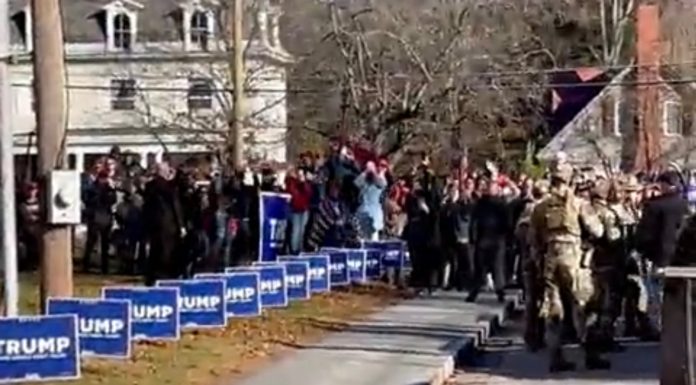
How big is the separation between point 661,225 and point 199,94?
36.2 m

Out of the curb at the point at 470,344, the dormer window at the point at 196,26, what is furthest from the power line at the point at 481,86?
the curb at the point at 470,344

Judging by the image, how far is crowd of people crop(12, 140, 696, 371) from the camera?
68.0ft

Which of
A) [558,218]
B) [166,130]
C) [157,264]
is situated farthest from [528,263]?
[166,130]

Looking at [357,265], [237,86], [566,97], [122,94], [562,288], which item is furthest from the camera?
[122,94]

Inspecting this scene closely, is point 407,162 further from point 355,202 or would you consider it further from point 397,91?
point 355,202

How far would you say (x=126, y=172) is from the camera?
32.2 m

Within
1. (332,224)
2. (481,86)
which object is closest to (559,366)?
(332,224)

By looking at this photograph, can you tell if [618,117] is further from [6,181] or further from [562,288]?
[6,181]

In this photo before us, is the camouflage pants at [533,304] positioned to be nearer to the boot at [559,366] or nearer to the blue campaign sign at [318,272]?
the boot at [559,366]

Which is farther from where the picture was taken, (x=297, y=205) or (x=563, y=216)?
(x=297, y=205)

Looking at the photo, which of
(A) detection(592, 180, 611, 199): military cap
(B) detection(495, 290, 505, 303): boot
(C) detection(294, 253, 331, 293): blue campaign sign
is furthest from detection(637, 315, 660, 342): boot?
(B) detection(495, 290, 505, 303): boot

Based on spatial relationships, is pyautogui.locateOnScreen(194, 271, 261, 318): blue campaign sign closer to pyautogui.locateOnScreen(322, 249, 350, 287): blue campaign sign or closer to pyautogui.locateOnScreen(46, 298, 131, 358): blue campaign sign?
pyautogui.locateOnScreen(46, 298, 131, 358): blue campaign sign

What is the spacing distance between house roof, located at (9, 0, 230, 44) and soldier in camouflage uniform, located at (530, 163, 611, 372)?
172ft

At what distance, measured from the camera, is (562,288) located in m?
17.9
